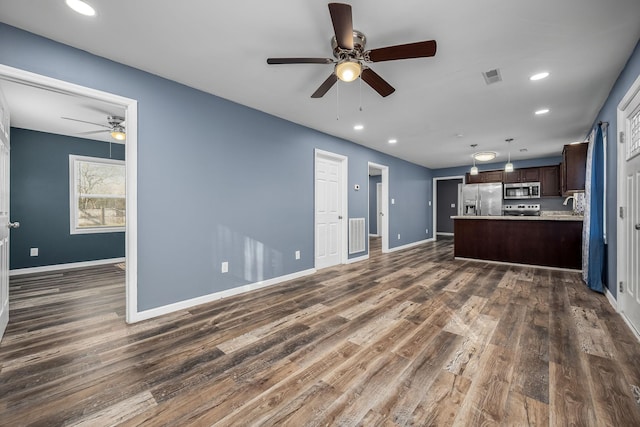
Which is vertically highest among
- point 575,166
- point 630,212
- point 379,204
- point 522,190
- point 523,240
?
point 575,166

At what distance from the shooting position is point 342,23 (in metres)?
1.70

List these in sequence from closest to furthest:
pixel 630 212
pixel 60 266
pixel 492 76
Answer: pixel 630 212, pixel 492 76, pixel 60 266

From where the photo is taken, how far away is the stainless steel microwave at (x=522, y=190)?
728 cm

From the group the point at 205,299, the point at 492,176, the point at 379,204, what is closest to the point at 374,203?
the point at 379,204

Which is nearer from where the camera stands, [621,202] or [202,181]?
[621,202]

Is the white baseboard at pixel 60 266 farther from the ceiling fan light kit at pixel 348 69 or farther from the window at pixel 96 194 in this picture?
the ceiling fan light kit at pixel 348 69

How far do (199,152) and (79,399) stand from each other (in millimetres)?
2381

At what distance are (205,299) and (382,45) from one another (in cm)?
320

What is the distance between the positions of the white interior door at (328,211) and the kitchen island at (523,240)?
2.72 meters

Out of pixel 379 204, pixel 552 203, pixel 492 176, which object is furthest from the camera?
pixel 379 204

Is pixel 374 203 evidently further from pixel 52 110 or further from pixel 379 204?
pixel 52 110

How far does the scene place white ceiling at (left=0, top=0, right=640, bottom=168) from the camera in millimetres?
1910

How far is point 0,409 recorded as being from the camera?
1476mm

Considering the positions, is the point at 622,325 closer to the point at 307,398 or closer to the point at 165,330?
the point at 307,398
